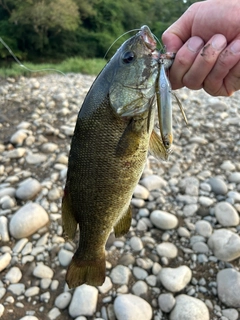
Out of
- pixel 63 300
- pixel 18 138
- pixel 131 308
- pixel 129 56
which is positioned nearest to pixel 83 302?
pixel 63 300

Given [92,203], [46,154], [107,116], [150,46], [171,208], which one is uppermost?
[150,46]

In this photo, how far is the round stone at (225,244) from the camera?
3311mm

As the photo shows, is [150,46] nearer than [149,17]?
Yes

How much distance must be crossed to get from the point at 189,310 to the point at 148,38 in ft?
7.19

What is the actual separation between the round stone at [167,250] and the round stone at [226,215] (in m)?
0.64

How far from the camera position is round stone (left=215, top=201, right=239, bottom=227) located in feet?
12.2

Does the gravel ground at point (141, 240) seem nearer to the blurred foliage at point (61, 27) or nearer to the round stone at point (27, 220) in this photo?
the round stone at point (27, 220)

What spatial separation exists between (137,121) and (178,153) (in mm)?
3444

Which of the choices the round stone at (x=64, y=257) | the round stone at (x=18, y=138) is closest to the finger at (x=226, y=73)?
the round stone at (x=64, y=257)

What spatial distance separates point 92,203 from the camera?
186 centimetres

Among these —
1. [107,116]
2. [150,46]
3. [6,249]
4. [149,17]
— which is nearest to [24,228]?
[6,249]

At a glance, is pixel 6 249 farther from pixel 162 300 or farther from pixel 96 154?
pixel 96 154

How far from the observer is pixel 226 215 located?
3.77m

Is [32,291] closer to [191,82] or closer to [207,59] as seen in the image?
[191,82]
